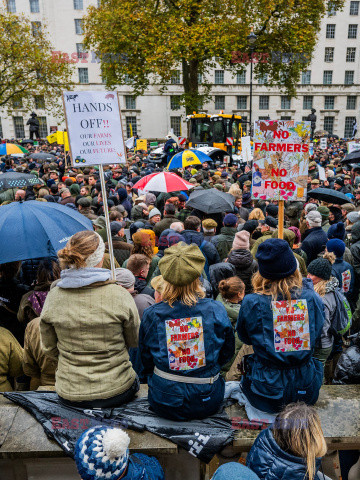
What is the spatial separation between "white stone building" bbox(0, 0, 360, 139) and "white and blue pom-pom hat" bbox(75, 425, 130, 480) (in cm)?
4798

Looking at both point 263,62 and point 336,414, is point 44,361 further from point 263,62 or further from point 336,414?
point 263,62

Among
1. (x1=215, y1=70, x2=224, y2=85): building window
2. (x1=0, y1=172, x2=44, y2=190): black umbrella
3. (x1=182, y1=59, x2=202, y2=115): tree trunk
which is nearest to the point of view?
(x1=0, y1=172, x2=44, y2=190): black umbrella

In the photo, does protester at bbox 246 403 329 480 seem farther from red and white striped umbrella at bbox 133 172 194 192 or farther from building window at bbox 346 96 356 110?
building window at bbox 346 96 356 110

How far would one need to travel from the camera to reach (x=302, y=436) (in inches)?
75.0

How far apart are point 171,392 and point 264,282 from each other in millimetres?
870

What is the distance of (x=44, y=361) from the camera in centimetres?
316

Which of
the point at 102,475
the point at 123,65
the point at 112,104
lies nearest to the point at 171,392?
the point at 102,475

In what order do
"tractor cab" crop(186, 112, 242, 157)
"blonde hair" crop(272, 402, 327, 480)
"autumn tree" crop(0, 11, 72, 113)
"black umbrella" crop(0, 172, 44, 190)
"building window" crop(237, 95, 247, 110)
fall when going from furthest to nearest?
"building window" crop(237, 95, 247, 110)
"autumn tree" crop(0, 11, 72, 113)
"tractor cab" crop(186, 112, 242, 157)
"black umbrella" crop(0, 172, 44, 190)
"blonde hair" crop(272, 402, 327, 480)

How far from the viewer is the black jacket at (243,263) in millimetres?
4887

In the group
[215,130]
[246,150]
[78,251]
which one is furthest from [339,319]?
[215,130]

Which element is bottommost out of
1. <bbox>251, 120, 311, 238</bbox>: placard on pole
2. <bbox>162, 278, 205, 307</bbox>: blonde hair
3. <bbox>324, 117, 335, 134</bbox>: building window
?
<bbox>324, 117, 335, 134</bbox>: building window

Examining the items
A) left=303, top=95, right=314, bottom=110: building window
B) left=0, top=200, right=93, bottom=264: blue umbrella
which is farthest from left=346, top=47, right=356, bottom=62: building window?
left=0, top=200, right=93, bottom=264: blue umbrella

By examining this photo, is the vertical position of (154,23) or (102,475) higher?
(154,23)

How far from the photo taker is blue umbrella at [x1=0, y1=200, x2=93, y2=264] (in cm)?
365
